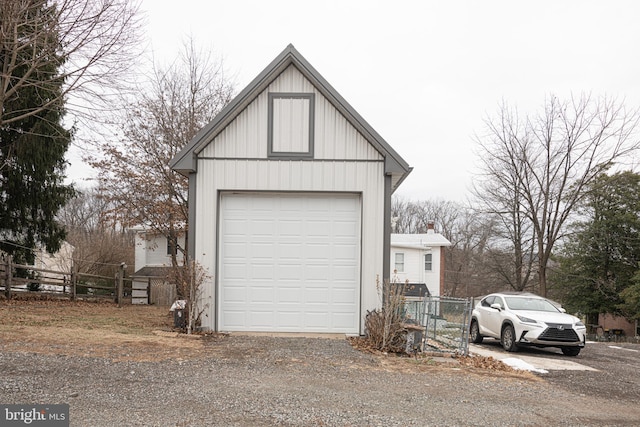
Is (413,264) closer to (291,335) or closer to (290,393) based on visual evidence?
(291,335)

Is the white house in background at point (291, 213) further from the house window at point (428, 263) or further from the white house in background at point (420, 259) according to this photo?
the house window at point (428, 263)

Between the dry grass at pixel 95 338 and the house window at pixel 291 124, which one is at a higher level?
the house window at pixel 291 124

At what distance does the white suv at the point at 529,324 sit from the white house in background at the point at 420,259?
19.6 metres

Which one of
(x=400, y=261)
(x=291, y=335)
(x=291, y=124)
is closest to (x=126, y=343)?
(x=291, y=335)

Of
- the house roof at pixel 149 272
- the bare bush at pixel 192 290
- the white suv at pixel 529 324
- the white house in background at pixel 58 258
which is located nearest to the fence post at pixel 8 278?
the white house in background at pixel 58 258

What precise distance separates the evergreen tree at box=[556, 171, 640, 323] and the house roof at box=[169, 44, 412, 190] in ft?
78.8

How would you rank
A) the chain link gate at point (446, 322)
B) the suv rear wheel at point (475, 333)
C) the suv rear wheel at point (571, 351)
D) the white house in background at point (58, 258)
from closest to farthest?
the chain link gate at point (446, 322)
the suv rear wheel at point (571, 351)
the suv rear wheel at point (475, 333)
the white house in background at point (58, 258)

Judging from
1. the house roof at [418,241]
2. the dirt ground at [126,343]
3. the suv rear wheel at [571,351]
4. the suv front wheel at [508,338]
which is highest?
the house roof at [418,241]

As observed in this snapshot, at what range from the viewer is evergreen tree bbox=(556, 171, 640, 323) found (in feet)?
101

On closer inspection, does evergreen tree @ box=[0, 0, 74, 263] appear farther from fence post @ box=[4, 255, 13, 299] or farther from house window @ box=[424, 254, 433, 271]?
house window @ box=[424, 254, 433, 271]

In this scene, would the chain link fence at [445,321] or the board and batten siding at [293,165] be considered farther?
the board and batten siding at [293,165]

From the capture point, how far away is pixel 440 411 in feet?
20.3

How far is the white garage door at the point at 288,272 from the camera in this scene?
455 inches

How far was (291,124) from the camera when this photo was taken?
11562mm
